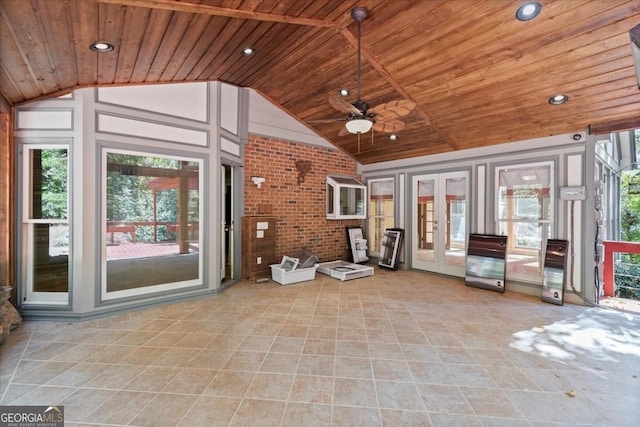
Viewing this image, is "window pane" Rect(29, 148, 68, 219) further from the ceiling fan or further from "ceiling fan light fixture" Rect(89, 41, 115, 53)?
the ceiling fan

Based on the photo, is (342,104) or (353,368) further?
(342,104)

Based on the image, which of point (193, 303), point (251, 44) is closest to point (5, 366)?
point (193, 303)

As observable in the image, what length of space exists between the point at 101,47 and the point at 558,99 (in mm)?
5299

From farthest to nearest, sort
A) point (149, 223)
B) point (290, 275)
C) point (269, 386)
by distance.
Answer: point (290, 275) < point (149, 223) < point (269, 386)

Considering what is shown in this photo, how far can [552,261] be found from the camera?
174 inches

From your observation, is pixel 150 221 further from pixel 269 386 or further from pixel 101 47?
pixel 269 386

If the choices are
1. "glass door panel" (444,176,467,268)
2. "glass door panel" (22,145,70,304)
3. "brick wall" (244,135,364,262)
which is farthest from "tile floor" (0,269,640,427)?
"brick wall" (244,135,364,262)

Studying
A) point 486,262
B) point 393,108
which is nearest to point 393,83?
point 393,108

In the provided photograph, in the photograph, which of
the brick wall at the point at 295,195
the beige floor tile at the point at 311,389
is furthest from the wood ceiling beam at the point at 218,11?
the beige floor tile at the point at 311,389

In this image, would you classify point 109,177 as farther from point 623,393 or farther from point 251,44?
point 623,393

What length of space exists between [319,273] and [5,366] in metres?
4.51

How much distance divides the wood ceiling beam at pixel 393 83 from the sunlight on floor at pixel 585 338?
3268mm

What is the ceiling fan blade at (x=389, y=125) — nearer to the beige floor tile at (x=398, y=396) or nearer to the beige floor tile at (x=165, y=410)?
the beige floor tile at (x=398, y=396)

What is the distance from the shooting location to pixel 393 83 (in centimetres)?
417
